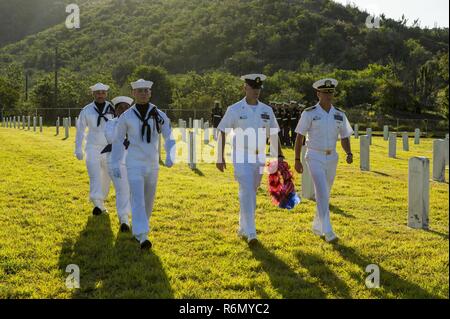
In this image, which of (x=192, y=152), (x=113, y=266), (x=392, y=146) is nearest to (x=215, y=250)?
(x=113, y=266)

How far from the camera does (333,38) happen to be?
125438 mm

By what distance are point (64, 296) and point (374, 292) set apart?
10.0 ft

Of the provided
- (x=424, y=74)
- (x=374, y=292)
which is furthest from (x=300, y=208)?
(x=424, y=74)

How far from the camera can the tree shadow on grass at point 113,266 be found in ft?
17.5

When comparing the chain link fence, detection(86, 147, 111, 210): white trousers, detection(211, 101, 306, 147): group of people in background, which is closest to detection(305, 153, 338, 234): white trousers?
detection(86, 147, 111, 210): white trousers

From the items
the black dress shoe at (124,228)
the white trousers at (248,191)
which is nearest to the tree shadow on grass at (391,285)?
the white trousers at (248,191)

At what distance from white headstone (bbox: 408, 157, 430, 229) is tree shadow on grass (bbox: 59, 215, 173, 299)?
393cm

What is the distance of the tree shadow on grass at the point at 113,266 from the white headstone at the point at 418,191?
12.9 feet

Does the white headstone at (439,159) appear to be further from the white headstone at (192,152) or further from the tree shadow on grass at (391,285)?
the tree shadow on grass at (391,285)

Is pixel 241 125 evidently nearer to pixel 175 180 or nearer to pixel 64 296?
pixel 64 296

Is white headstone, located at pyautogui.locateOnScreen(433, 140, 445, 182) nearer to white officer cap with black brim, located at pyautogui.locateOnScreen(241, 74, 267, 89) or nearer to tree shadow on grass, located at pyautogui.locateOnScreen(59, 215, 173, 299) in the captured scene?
white officer cap with black brim, located at pyautogui.locateOnScreen(241, 74, 267, 89)

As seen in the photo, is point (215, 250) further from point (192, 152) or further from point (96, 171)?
point (192, 152)

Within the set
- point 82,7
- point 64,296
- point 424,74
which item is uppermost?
point 82,7
